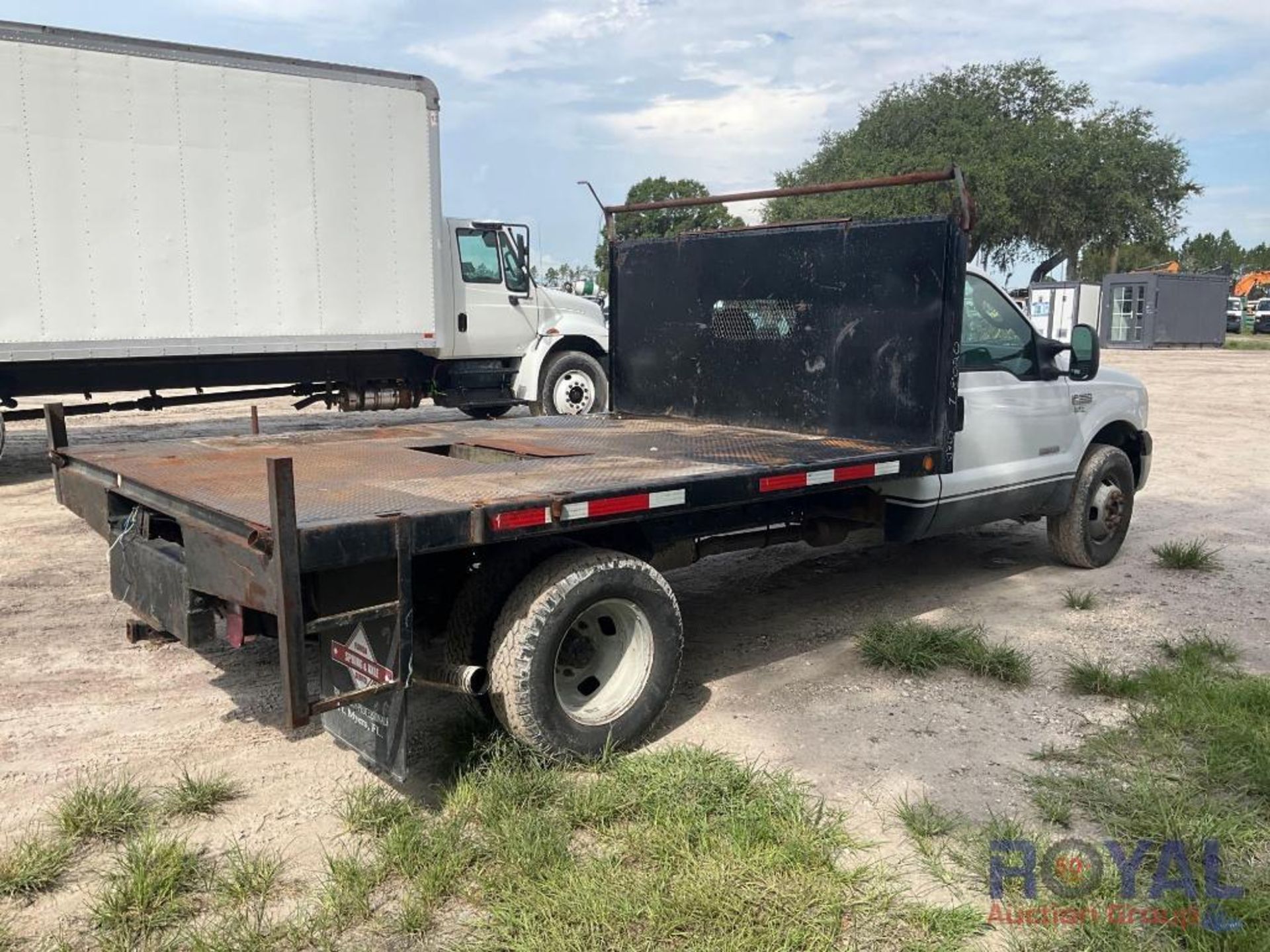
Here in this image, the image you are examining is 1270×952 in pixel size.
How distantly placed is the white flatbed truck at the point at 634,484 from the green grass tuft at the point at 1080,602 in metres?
0.53

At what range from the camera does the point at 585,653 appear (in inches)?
153

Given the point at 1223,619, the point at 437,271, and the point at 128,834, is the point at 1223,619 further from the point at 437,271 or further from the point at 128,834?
the point at 437,271

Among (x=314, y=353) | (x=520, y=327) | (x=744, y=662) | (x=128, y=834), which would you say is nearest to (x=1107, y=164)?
(x=520, y=327)

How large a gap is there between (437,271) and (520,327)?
142cm

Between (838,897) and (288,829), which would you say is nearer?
(838,897)

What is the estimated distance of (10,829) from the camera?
3291 millimetres

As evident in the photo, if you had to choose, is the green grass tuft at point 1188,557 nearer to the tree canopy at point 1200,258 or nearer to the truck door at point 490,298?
the truck door at point 490,298

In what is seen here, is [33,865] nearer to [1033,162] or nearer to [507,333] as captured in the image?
[507,333]

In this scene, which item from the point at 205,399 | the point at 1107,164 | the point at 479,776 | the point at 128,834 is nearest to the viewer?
the point at 128,834

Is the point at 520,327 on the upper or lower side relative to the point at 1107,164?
lower

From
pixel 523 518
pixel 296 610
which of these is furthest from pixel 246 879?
pixel 523 518

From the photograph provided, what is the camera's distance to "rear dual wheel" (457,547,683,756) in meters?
3.49

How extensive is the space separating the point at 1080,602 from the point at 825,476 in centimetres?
236

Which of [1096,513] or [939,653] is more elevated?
[1096,513]
